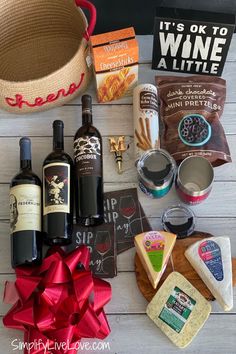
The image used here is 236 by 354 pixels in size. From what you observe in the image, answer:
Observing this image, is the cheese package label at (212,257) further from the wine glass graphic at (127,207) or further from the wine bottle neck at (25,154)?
the wine bottle neck at (25,154)

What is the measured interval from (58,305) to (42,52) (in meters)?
0.77

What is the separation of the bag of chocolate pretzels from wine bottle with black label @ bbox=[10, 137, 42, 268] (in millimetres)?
366

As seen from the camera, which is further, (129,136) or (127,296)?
(129,136)

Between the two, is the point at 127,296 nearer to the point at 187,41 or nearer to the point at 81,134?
the point at 81,134

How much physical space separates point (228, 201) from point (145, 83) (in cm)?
40

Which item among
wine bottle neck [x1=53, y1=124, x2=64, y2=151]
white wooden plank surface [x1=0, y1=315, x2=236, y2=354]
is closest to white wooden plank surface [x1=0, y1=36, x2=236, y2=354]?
white wooden plank surface [x1=0, y1=315, x2=236, y2=354]

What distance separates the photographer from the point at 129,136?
1.31m

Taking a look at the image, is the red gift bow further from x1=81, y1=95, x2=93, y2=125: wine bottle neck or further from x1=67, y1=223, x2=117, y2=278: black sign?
x1=81, y1=95, x2=93, y2=125: wine bottle neck

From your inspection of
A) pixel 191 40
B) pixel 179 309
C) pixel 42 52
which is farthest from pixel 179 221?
pixel 42 52

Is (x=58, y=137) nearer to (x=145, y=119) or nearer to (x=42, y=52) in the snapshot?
(x=145, y=119)

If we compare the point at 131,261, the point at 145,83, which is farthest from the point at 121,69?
the point at 131,261

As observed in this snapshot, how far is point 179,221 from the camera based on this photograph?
3.95ft

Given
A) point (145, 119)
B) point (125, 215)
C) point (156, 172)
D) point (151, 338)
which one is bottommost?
point (151, 338)

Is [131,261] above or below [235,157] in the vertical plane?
below
